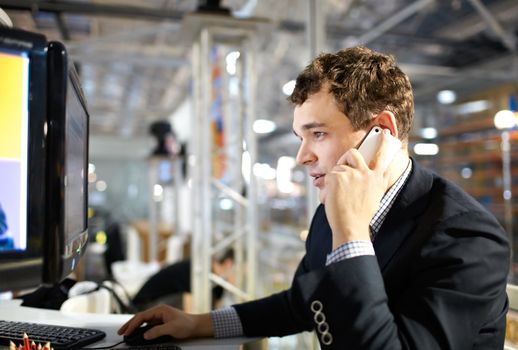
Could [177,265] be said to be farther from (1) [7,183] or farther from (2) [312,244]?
(1) [7,183]

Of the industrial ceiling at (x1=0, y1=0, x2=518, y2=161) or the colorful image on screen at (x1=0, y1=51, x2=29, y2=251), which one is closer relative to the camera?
the colorful image on screen at (x1=0, y1=51, x2=29, y2=251)

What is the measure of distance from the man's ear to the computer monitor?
0.72m

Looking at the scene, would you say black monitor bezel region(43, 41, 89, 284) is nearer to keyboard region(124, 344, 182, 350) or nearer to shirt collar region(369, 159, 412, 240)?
keyboard region(124, 344, 182, 350)

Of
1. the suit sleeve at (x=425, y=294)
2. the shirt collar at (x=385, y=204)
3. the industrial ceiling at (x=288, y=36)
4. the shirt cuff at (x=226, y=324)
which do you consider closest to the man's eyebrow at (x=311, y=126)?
the shirt collar at (x=385, y=204)

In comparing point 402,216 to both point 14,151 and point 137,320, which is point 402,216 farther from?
point 14,151

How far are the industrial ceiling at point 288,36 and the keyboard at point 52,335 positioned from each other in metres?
2.49

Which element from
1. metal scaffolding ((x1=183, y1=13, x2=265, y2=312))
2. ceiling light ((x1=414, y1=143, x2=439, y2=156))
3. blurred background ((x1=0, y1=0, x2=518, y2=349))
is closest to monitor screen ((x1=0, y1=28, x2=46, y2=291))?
blurred background ((x1=0, y1=0, x2=518, y2=349))

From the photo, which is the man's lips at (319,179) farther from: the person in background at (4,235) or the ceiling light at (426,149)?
the ceiling light at (426,149)

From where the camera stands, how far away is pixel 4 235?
2.54ft

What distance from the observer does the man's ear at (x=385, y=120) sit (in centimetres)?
119

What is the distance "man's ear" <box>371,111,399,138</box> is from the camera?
119 cm

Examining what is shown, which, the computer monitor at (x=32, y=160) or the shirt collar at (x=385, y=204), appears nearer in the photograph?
the computer monitor at (x=32, y=160)

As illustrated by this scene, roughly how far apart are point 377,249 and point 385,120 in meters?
0.31

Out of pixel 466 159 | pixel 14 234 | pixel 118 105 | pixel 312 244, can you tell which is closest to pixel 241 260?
pixel 312 244
